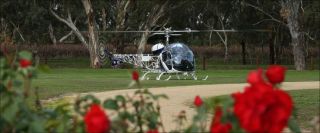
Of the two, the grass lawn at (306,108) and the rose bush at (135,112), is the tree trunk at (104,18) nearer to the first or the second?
the grass lawn at (306,108)

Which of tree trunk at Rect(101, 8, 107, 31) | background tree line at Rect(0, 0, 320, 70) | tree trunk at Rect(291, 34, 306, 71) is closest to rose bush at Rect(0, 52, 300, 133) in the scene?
background tree line at Rect(0, 0, 320, 70)

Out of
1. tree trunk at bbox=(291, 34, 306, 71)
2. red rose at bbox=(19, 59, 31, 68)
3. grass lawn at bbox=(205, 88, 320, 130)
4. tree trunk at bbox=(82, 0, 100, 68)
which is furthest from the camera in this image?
tree trunk at bbox=(82, 0, 100, 68)

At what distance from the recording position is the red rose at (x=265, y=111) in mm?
2607

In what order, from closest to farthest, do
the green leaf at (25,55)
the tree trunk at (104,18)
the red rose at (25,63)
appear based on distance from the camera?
the red rose at (25,63), the green leaf at (25,55), the tree trunk at (104,18)

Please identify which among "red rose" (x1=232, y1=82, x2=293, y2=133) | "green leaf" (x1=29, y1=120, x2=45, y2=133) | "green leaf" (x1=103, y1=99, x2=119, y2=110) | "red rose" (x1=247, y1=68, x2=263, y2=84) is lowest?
"green leaf" (x1=29, y1=120, x2=45, y2=133)

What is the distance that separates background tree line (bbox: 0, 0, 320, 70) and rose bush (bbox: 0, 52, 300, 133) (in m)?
42.4

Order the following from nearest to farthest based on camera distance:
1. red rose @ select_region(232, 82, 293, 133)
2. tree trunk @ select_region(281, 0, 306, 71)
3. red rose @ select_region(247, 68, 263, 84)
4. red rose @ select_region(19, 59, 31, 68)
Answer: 1. red rose @ select_region(232, 82, 293, 133)
2. red rose @ select_region(247, 68, 263, 84)
3. red rose @ select_region(19, 59, 31, 68)
4. tree trunk @ select_region(281, 0, 306, 71)

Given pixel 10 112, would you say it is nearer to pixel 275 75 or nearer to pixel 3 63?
pixel 3 63

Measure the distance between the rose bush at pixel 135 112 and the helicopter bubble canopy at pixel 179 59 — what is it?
24.9m

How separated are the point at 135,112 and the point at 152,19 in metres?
46.7

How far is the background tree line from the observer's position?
154 feet

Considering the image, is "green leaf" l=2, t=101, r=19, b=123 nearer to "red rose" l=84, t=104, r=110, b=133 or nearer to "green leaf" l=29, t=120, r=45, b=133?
"green leaf" l=29, t=120, r=45, b=133

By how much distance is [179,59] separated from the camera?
96.5ft

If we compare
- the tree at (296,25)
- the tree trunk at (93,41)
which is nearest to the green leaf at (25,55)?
the tree at (296,25)
